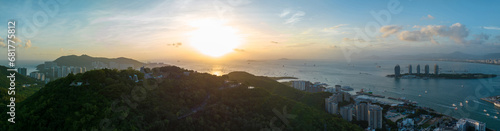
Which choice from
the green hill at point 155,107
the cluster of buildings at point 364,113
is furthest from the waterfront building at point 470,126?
the green hill at point 155,107

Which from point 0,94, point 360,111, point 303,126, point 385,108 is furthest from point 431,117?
point 0,94

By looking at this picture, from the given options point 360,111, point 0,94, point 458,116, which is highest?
point 0,94

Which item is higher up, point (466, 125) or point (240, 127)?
point (240, 127)

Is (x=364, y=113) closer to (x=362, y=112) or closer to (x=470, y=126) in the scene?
(x=362, y=112)

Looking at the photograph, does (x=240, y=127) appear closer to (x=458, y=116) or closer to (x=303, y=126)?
(x=303, y=126)

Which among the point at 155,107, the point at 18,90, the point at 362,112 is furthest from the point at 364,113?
the point at 18,90

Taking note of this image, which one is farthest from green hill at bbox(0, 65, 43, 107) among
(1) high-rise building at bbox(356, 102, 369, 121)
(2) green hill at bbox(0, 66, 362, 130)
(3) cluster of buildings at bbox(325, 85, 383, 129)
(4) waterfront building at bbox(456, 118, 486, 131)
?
(4) waterfront building at bbox(456, 118, 486, 131)

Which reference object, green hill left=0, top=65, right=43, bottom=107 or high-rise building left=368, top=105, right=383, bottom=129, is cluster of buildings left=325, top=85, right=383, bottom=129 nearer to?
high-rise building left=368, top=105, right=383, bottom=129
